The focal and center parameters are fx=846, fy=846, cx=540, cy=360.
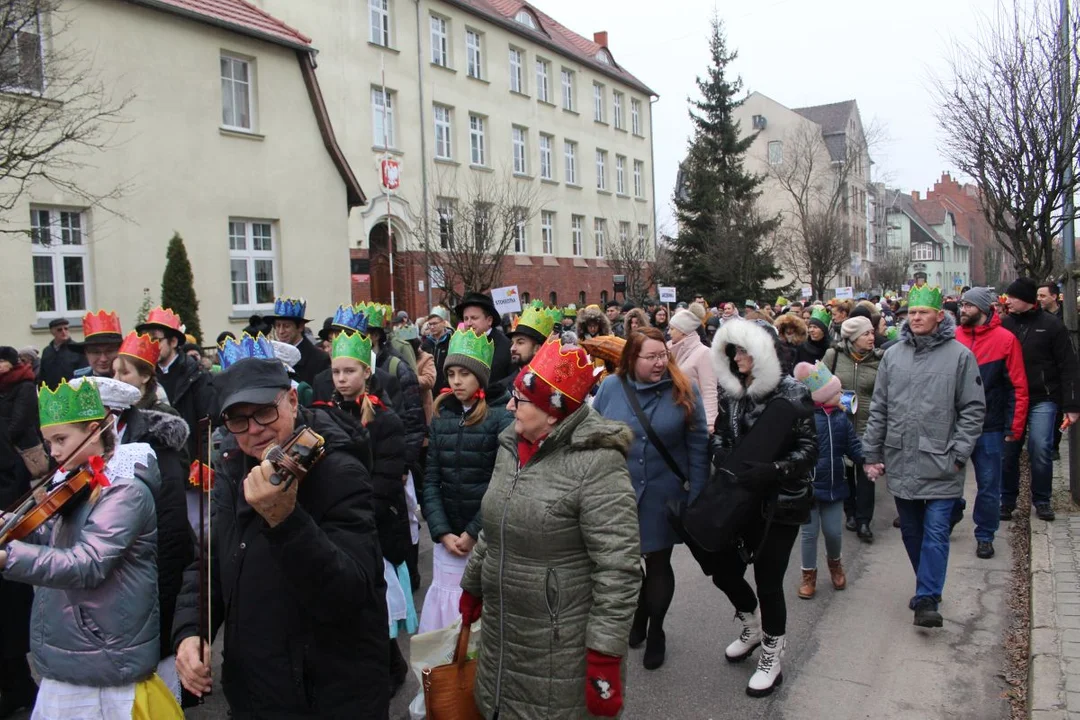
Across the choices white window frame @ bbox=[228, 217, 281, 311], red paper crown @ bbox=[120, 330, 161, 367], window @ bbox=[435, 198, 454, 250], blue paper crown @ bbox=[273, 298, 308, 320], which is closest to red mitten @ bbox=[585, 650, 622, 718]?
red paper crown @ bbox=[120, 330, 161, 367]

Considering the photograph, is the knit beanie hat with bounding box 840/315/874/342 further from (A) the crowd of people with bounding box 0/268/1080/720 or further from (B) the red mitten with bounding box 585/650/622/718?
(B) the red mitten with bounding box 585/650/622/718

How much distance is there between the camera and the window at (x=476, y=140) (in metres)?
31.1

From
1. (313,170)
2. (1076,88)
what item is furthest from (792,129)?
(1076,88)

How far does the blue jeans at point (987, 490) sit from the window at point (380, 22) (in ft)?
78.7

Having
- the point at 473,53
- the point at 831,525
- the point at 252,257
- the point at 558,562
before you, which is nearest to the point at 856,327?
the point at 831,525

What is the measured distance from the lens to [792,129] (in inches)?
2443

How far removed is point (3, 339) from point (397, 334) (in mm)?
7126

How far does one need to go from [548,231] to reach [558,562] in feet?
111

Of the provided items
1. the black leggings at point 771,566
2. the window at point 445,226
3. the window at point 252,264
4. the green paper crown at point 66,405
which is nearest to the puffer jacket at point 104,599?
the green paper crown at point 66,405

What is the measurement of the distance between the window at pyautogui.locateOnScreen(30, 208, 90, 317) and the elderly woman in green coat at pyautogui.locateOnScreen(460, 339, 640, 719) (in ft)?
45.6

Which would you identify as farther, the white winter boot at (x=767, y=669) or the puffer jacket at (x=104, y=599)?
the white winter boot at (x=767, y=669)

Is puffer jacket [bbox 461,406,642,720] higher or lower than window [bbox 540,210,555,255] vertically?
lower

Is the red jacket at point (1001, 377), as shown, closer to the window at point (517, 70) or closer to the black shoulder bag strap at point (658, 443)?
the black shoulder bag strap at point (658, 443)

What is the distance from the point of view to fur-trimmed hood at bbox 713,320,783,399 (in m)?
4.73
